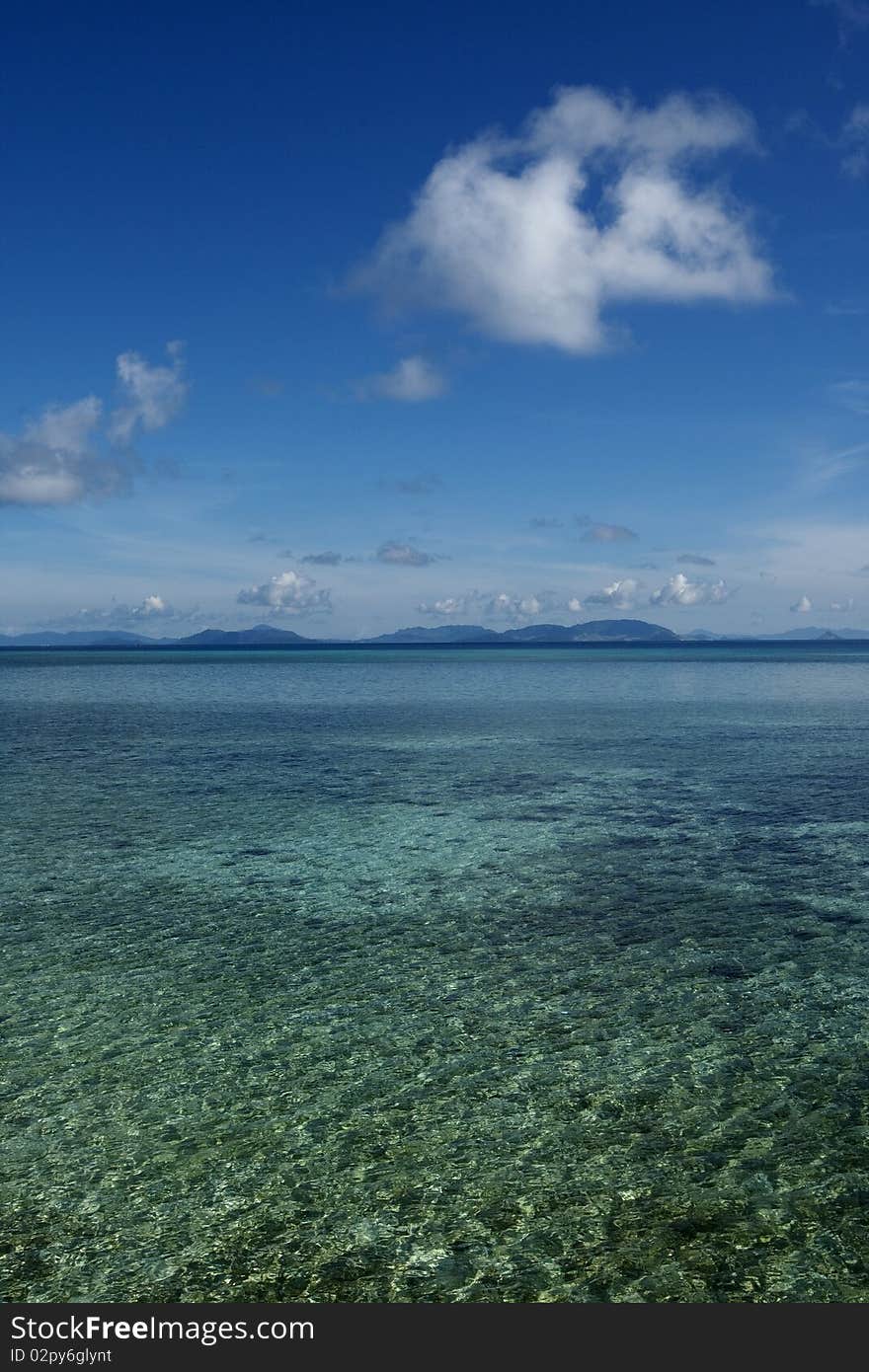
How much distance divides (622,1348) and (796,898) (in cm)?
1486

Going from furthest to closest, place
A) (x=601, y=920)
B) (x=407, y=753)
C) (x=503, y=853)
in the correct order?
(x=407, y=753) < (x=503, y=853) < (x=601, y=920)

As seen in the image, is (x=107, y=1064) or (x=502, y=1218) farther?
(x=107, y=1064)

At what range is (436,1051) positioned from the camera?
13.2 metres

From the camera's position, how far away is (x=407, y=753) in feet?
163

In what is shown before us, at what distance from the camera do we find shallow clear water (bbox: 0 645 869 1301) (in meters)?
8.78

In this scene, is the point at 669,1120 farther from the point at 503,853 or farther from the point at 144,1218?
the point at 503,853

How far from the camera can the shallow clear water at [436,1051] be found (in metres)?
8.78

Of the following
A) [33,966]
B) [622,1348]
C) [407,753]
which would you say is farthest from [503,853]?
[407,753]

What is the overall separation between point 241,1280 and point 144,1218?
1427mm

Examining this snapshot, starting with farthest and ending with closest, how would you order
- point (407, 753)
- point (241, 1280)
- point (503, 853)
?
point (407, 753) < point (503, 853) < point (241, 1280)

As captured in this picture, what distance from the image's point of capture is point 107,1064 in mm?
12734

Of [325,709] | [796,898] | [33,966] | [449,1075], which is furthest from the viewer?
[325,709]

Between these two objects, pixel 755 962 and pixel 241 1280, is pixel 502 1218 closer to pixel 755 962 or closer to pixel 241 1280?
pixel 241 1280

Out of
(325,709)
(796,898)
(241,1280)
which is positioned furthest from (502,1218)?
(325,709)
